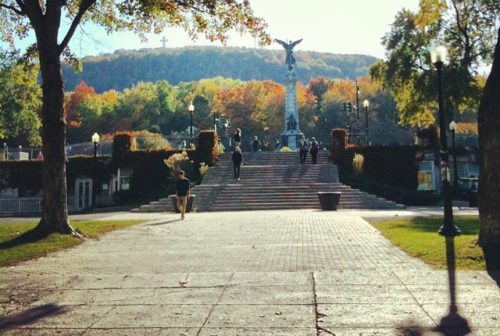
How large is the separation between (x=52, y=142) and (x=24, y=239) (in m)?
2.38

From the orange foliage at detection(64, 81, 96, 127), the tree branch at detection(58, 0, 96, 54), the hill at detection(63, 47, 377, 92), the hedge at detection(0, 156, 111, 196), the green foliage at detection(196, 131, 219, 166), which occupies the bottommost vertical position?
the hedge at detection(0, 156, 111, 196)

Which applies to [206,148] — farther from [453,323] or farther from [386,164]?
[453,323]

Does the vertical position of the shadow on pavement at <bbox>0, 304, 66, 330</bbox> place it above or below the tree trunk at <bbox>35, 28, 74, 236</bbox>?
below

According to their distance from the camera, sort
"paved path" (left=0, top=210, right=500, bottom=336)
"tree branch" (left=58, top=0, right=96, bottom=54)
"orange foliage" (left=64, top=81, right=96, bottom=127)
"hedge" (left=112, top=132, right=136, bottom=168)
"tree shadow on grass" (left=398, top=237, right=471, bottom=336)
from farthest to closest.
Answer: "orange foliage" (left=64, top=81, right=96, bottom=127) → "hedge" (left=112, top=132, right=136, bottom=168) → "tree branch" (left=58, top=0, right=96, bottom=54) → "paved path" (left=0, top=210, right=500, bottom=336) → "tree shadow on grass" (left=398, top=237, right=471, bottom=336)

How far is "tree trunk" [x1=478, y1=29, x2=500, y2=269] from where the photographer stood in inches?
279

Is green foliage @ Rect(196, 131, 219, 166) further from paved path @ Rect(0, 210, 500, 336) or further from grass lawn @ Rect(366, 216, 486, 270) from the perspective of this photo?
paved path @ Rect(0, 210, 500, 336)

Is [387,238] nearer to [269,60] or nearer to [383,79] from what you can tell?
[383,79]

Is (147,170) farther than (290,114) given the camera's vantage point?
No

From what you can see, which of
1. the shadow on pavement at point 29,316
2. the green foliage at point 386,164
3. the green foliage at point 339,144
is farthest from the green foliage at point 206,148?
the shadow on pavement at point 29,316

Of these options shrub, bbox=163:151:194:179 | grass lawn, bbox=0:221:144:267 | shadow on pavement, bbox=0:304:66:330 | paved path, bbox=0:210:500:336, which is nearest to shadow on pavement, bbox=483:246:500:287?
paved path, bbox=0:210:500:336

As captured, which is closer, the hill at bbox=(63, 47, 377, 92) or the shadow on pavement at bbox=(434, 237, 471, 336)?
the shadow on pavement at bbox=(434, 237, 471, 336)

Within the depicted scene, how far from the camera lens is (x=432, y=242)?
29.2 ft

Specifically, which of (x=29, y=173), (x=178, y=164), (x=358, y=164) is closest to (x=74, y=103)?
(x=29, y=173)

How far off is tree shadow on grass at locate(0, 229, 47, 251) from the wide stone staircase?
1160 centimetres
